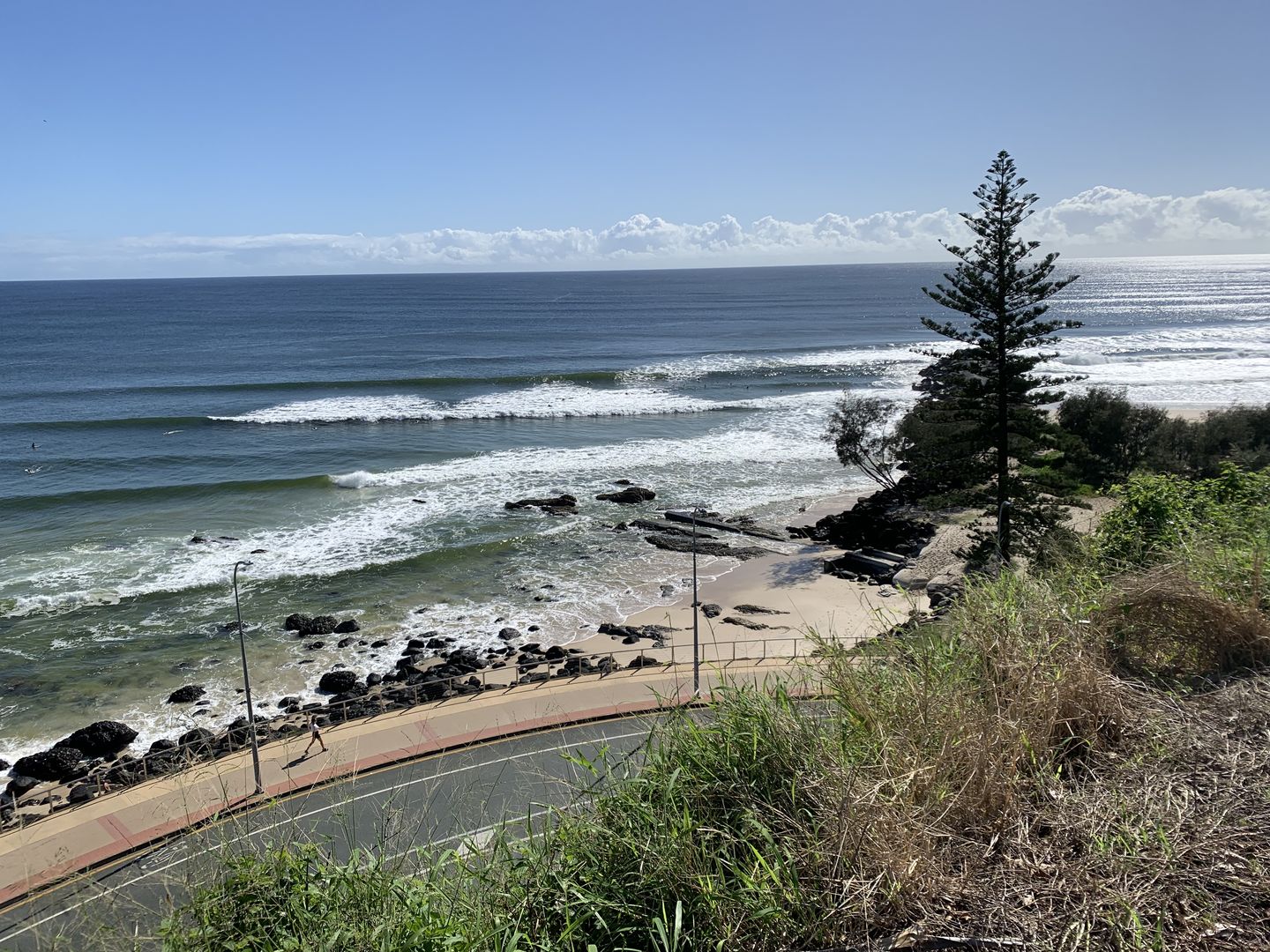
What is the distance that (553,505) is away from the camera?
126 feet

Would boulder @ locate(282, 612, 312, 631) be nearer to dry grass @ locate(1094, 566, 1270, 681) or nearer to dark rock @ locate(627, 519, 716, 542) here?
dark rock @ locate(627, 519, 716, 542)

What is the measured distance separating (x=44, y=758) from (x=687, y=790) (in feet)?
63.3

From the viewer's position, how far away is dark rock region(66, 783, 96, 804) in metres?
17.0

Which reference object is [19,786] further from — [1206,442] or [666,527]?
[1206,442]

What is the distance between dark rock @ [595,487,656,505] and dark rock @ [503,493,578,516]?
1.64m

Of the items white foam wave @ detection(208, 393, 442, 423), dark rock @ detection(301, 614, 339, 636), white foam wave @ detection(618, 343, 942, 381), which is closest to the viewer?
dark rock @ detection(301, 614, 339, 636)

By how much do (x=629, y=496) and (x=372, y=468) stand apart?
1461 cm

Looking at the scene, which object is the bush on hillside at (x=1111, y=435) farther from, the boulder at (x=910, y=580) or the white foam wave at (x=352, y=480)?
the white foam wave at (x=352, y=480)

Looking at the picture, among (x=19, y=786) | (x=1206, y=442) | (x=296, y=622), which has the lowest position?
(x=19, y=786)

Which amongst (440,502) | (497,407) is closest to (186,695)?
(440,502)

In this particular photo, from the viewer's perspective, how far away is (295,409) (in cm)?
5828

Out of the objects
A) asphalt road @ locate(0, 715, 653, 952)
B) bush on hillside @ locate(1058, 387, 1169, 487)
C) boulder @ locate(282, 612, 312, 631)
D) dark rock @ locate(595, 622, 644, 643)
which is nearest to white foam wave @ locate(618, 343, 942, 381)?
bush on hillside @ locate(1058, 387, 1169, 487)

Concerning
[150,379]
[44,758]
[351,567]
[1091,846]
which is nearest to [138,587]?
[351,567]

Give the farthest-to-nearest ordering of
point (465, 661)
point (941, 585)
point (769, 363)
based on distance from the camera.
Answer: point (769, 363), point (941, 585), point (465, 661)
